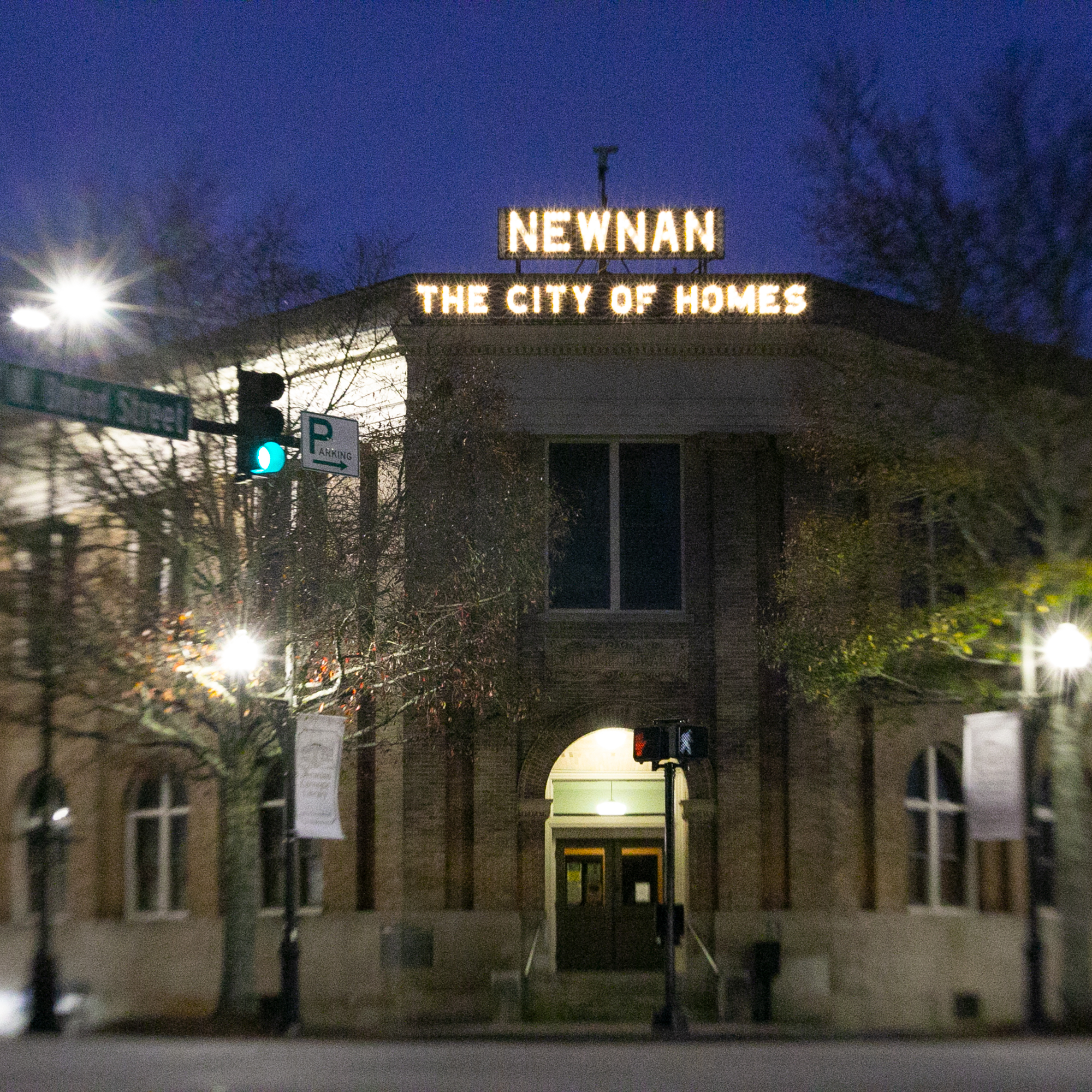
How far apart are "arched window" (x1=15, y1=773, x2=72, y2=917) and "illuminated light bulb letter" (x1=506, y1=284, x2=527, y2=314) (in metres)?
12.5

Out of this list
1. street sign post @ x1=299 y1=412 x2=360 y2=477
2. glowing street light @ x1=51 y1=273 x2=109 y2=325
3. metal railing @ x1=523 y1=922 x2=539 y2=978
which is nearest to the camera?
street sign post @ x1=299 y1=412 x2=360 y2=477

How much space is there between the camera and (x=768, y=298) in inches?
898

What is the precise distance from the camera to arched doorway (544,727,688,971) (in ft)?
74.9

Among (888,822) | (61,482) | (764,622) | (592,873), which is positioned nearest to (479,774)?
(592,873)

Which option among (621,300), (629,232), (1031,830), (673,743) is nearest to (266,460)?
(673,743)

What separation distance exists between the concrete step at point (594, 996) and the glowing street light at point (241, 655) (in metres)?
7.65

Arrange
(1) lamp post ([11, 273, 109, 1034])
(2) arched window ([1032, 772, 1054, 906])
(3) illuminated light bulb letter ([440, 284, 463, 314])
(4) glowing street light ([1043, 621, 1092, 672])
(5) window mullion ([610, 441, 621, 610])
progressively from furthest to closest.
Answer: (3) illuminated light bulb letter ([440, 284, 463, 314]) → (5) window mullion ([610, 441, 621, 610]) → (2) arched window ([1032, 772, 1054, 906]) → (4) glowing street light ([1043, 621, 1092, 672]) → (1) lamp post ([11, 273, 109, 1034])

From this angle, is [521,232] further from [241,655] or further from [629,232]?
[241,655]

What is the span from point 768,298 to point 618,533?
476cm

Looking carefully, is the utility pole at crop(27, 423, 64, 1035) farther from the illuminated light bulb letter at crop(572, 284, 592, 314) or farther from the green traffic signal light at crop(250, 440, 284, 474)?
the illuminated light bulb letter at crop(572, 284, 592, 314)

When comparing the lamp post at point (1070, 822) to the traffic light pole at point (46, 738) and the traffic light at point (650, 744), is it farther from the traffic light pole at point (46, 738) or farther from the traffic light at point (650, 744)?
the traffic light pole at point (46, 738)

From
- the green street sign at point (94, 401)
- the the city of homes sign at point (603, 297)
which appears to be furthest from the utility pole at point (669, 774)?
the green street sign at point (94, 401)

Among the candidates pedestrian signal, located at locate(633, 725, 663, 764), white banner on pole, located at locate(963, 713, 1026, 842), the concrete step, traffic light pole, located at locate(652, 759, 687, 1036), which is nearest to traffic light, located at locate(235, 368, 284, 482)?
pedestrian signal, located at locate(633, 725, 663, 764)

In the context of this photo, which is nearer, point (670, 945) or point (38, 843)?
point (670, 945)
